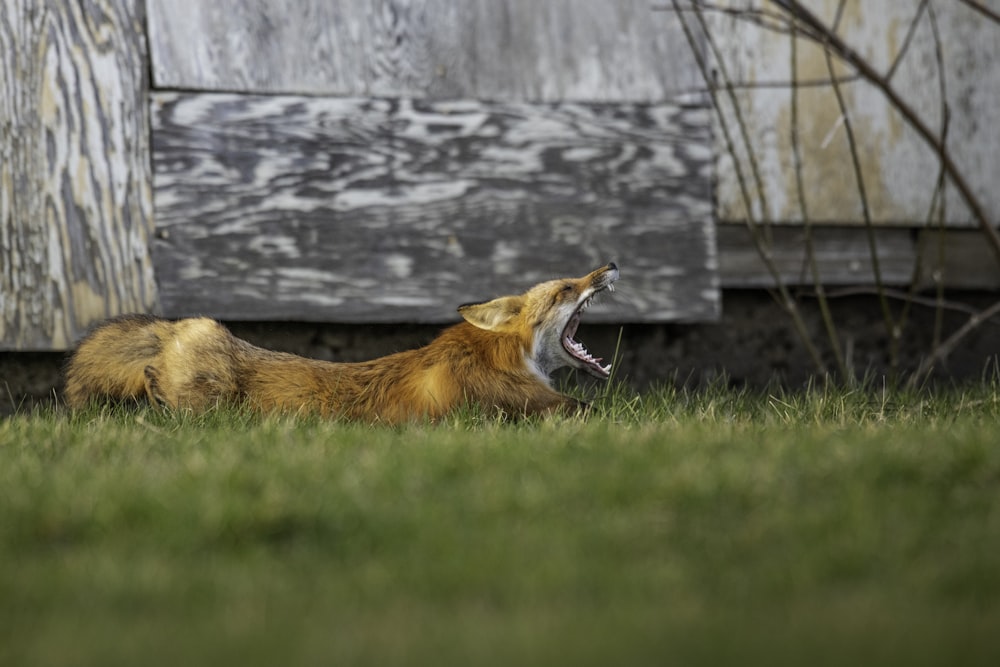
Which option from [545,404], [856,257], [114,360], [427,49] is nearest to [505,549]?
[545,404]

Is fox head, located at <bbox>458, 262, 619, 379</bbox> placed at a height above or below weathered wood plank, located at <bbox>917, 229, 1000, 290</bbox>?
above

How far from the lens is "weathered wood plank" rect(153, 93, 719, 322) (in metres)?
6.38

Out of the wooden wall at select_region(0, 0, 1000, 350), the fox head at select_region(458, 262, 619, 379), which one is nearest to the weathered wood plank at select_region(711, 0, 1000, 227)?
the wooden wall at select_region(0, 0, 1000, 350)

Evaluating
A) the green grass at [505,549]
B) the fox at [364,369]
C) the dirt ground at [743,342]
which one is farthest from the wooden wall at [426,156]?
the green grass at [505,549]

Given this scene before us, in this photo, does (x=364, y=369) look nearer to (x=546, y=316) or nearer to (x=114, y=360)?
(x=546, y=316)

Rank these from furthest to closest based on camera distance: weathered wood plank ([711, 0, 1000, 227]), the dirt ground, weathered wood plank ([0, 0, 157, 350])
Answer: weathered wood plank ([711, 0, 1000, 227]) < the dirt ground < weathered wood plank ([0, 0, 157, 350])

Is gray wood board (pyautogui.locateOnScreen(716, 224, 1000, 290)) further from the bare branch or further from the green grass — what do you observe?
the green grass

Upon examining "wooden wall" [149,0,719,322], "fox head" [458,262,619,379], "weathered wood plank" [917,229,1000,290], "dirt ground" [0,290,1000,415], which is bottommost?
"dirt ground" [0,290,1000,415]

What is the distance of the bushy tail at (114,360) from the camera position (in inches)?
218

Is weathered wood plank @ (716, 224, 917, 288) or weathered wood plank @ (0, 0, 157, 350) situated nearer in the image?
weathered wood plank @ (0, 0, 157, 350)

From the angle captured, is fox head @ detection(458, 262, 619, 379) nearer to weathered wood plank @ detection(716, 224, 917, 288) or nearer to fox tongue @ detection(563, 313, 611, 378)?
fox tongue @ detection(563, 313, 611, 378)

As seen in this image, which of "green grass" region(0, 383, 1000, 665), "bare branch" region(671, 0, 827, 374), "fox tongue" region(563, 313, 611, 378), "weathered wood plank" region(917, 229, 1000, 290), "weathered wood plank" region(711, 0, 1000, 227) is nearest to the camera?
"green grass" region(0, 383, 1000, 665)

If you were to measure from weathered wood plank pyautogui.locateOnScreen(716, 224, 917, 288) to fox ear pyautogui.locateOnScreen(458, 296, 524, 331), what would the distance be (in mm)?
2120

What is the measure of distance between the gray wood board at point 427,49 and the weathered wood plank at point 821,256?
1.02 meters
